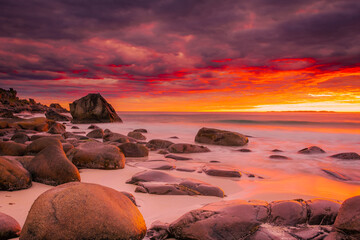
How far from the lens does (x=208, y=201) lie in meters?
3.65

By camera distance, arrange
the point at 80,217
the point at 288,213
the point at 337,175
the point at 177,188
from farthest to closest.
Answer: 1. the point at 337,175
2. the point at 177,188
3. the point at 288,213
4. the point at 80,217

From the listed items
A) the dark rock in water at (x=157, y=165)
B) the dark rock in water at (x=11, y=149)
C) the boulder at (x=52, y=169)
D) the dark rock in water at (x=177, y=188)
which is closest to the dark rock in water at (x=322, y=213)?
the dark rock in water at (x=177, y=188)

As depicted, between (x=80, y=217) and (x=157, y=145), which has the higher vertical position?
(x=80, y=217)

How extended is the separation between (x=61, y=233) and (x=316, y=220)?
2.47 meters

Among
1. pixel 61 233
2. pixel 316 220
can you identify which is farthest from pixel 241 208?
pixel 61 233

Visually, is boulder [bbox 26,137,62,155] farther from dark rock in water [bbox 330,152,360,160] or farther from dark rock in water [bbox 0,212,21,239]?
dark rock in water [bbox 330,152,360,160]

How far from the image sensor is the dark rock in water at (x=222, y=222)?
2.32 metres

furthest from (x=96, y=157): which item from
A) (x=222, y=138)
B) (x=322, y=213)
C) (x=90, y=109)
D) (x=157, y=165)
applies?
(x=90, y=109)

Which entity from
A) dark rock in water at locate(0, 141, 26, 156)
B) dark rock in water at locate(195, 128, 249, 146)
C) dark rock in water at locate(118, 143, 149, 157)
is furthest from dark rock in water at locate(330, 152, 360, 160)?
dark rock in water at locate(0, 141, 26, 156)

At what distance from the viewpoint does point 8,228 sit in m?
2.24

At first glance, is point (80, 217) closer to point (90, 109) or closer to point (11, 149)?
point (11, 149)

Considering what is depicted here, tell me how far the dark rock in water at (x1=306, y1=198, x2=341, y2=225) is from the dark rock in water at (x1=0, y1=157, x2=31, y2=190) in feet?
12.7

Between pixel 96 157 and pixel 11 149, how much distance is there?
7.86 feet

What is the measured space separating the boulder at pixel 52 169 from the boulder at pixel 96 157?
1.36 meters
